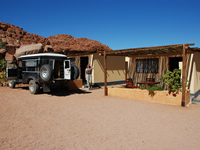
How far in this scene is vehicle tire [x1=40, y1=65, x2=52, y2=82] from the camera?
8688mm

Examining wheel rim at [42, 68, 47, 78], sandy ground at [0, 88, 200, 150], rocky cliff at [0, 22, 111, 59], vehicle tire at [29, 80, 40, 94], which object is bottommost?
sandy ground at [0, 88, 200, 150]

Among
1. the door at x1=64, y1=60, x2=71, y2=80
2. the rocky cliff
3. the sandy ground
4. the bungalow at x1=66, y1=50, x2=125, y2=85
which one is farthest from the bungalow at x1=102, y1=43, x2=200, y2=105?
the rocky cliff

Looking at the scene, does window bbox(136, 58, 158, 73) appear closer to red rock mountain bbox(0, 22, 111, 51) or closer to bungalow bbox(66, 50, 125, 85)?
bungalow bbox(66, 50, 125, 85)

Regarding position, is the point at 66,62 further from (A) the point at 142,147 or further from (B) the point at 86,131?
(A) the point at 142,147

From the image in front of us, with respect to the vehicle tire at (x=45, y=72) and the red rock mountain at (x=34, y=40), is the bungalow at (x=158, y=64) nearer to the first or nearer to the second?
the vehicle tire at (x=45, y=72)

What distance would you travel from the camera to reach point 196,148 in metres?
3.51

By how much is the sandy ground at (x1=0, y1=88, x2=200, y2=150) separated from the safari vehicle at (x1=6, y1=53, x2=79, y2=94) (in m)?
2.48

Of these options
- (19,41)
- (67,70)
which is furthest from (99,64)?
(19,41)

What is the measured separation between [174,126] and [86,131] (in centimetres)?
243

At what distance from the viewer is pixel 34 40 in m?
34.7

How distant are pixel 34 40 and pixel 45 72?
28650 mm

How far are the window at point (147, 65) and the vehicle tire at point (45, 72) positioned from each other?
625cm

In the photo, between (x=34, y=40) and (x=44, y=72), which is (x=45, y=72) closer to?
(x=44, y=72)

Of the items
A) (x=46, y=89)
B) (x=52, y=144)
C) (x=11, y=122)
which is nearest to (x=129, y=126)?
(x=52, y=144)
